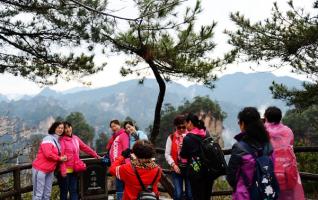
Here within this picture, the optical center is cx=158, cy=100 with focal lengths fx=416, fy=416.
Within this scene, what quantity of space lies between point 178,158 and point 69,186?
5.93 ft

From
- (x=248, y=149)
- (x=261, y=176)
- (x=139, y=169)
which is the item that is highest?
(x=248, y=149)

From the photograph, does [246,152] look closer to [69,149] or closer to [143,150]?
[143,150]

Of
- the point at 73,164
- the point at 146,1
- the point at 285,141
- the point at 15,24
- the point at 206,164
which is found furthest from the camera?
the point at 15,24

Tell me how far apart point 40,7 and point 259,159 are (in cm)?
601

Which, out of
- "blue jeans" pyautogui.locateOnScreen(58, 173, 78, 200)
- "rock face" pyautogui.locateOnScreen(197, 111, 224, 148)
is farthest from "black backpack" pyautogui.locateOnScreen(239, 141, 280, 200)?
"rock face" pyautogui.locateOnScreen(197, 111, 224, 148)

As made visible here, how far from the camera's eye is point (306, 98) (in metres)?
10.2

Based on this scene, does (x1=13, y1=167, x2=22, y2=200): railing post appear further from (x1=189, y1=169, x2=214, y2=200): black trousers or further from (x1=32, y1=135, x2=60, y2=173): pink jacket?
(x1=189, y1=169, x2=214, y2=200): black trousers

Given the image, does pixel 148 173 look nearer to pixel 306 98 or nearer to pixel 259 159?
pixel 259 159

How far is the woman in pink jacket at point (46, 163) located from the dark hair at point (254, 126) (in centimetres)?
289

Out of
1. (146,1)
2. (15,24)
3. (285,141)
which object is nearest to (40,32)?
(15,24)

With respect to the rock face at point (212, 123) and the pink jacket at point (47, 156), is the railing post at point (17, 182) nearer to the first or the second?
the pink jacket at point (47, 156)

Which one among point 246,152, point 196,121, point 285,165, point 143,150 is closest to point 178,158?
point 196,121

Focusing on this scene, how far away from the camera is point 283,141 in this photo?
369 cm

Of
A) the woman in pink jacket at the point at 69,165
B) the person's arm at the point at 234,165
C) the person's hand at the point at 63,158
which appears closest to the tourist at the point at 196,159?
the person's arm at the point at 234,165
